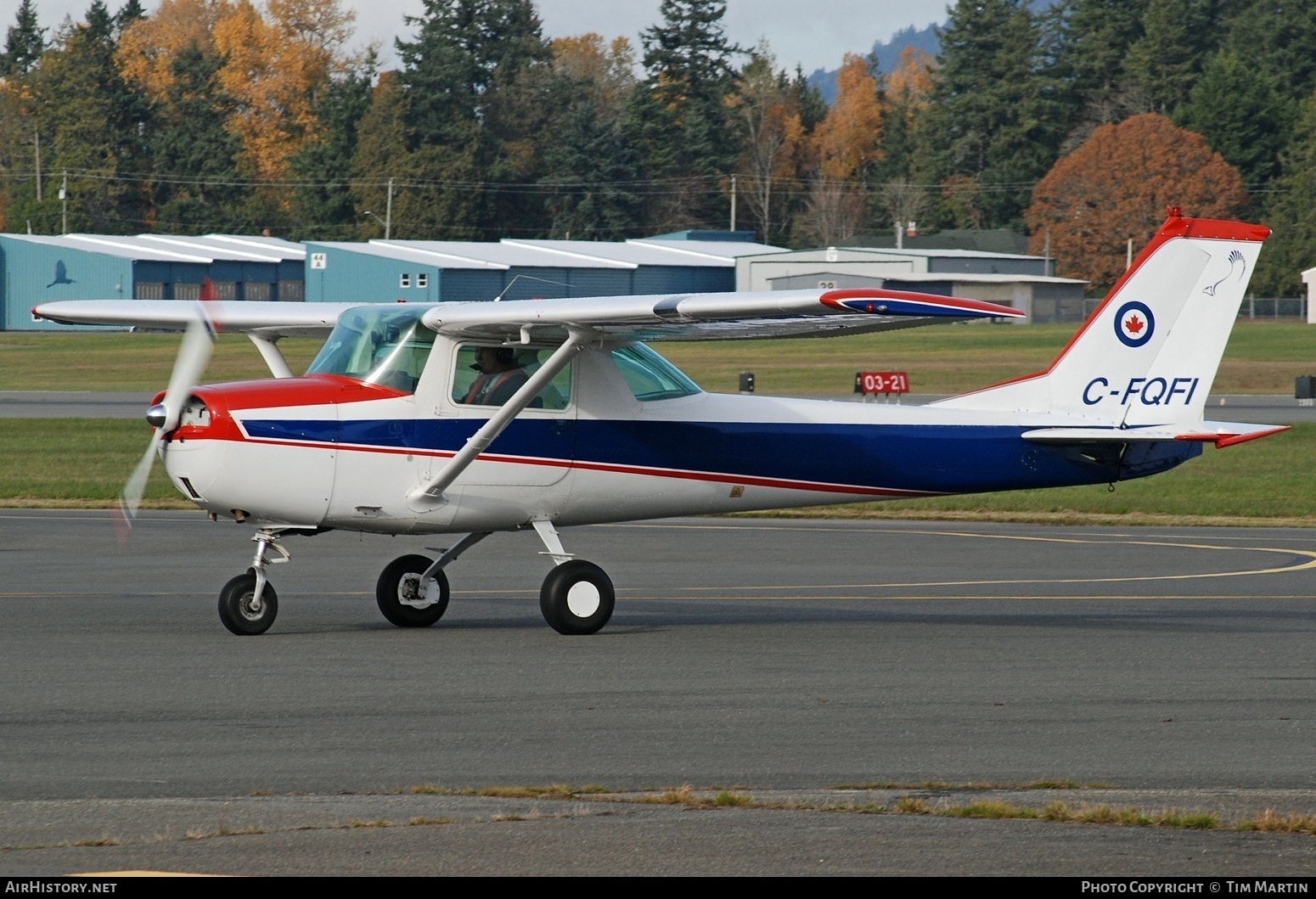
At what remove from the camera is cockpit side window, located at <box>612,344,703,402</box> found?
12.8 m

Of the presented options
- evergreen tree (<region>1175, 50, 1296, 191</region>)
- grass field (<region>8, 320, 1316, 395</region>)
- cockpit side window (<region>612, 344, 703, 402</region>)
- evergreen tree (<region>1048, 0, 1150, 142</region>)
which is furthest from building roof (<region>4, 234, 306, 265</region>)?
cockpit side window (<region>612, 344, 703, 402</region>)

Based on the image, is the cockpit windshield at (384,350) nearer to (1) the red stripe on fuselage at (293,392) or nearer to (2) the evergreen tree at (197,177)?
(1) the red stripe on fuselage at (293,392)

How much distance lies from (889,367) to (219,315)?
1979 inches

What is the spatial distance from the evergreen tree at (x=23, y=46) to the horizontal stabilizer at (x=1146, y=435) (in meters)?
138

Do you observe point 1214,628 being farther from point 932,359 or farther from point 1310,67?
point 1310,67

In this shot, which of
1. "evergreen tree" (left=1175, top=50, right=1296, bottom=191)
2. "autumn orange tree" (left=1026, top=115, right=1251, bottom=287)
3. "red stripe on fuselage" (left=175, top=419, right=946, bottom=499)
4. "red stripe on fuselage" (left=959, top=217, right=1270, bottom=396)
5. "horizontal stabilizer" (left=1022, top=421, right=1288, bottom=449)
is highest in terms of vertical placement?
"evergreen tree" (left=1175, top=50, right=1296, bottom=191)

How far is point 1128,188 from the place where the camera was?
97.7 meters

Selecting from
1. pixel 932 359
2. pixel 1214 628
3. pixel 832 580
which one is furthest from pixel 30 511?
pixel 932 359

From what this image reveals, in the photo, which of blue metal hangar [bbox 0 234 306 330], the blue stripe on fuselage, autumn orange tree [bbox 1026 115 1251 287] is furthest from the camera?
autumn orange tree [bbox 1026 115 1251 287]

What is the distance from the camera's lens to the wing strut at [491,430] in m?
11.9

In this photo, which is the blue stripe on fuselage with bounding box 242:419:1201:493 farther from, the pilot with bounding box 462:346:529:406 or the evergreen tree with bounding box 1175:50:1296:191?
the evergreen tree with bounding box 1175:50:1296:191

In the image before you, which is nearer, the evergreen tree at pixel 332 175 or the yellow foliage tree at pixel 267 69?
the evergreen tree at pixel 332 175

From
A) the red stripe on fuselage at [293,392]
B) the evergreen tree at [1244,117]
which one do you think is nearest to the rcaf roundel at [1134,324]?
the red stripe on fuselage at [293,392]

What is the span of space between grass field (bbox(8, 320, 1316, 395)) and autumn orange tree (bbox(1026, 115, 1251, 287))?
16023mm
